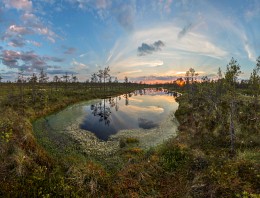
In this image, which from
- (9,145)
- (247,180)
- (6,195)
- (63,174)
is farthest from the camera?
(9,145)

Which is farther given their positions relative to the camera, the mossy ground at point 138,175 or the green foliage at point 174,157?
the green foliage at point 174,157

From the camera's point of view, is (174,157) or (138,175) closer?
(138,175)

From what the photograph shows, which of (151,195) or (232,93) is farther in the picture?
(232,93)

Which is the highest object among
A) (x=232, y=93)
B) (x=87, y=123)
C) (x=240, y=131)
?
(x=232, y=93)

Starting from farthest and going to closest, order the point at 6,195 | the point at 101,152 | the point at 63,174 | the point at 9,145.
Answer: the point at 101,152 → the point at 9,145 → the point at 63,174 → the point at 6,195

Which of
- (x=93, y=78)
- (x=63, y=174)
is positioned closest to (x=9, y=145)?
(x=63, y=174)

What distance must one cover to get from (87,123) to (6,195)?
77.5ft

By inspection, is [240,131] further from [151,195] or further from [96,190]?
[96,190]

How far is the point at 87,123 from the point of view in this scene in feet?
108

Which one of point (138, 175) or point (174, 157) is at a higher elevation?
point (174, 157)

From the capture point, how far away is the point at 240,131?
19672 millimetres

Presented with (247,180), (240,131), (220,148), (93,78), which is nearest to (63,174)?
(247,180)

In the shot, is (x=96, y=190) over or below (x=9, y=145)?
below

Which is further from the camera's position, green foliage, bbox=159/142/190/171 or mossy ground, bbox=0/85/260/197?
green foliage, bbox=159/142/190/171
